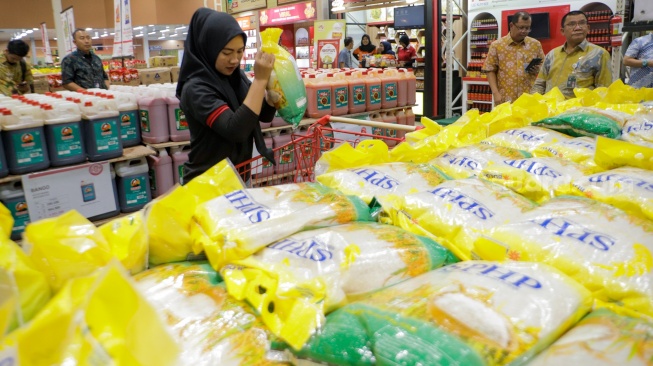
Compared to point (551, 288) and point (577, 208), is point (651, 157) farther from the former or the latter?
point (551, 288)

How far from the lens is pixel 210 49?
2.32 metres

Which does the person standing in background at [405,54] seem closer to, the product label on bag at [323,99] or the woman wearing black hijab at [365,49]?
the woman wearing black hijab at [365,49]

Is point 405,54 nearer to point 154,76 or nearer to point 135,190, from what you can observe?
point 154,76

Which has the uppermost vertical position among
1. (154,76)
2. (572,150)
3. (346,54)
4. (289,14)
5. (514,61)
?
(289,14)

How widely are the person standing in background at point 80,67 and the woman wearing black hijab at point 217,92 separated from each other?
14.1ft

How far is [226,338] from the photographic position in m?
0.93

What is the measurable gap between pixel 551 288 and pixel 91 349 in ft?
2.43

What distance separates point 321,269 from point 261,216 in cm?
23

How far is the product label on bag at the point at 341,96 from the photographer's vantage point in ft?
17.5

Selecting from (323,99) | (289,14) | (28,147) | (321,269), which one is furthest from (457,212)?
(289,14)

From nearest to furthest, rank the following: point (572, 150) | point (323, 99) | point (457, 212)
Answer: point (457, 212)
point (572, 150)
point (323, 99)

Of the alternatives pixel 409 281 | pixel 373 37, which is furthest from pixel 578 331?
pixel 373 37

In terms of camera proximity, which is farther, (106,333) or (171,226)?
(171,226)

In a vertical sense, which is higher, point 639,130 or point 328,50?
point 328,50
